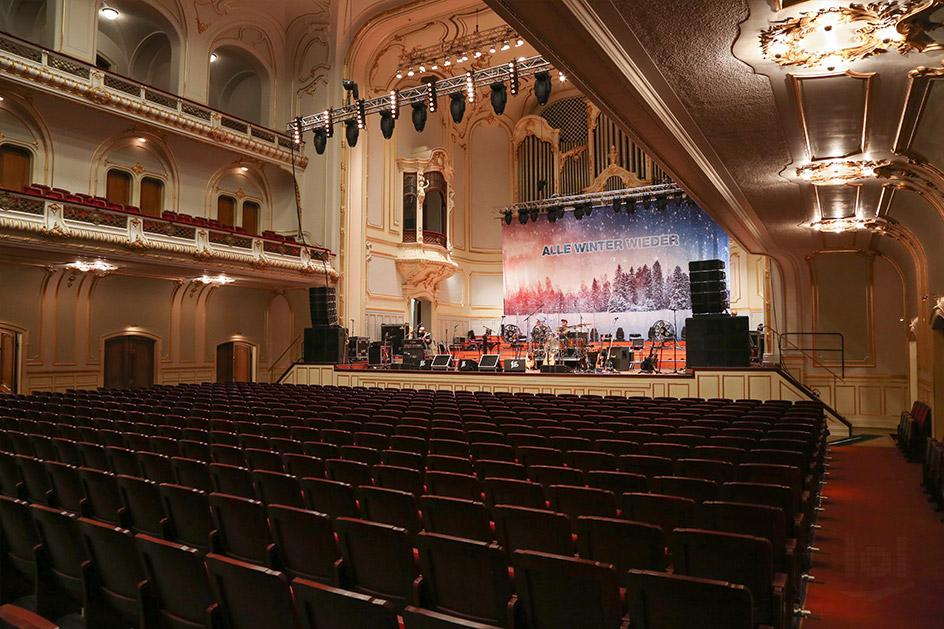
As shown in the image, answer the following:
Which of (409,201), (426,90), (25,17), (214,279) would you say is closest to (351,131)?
(426,90)

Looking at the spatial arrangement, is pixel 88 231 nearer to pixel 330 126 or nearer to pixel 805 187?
pixel 330 126

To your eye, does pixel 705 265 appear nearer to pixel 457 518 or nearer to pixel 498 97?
pixel 498 97

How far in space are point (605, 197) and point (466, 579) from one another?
19.8 m

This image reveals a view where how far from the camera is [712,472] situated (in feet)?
13.3

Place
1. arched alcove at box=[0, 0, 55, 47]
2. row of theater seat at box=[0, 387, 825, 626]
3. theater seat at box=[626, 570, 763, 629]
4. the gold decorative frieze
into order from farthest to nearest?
1. arched alcove at box=[0, 0, 55, 47]
2. the gold decorative frieze
3. row of theater seat at box=[0, 387, 825, 626]
4. theater seat at box=[626, 570, 763, 629]

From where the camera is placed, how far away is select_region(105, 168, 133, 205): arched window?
14086 millimetres

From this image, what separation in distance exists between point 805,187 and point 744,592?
7.33m

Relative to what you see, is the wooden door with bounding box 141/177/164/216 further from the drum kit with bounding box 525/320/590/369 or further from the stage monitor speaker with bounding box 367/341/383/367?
the drum kit with bounding box 525/320/590/369

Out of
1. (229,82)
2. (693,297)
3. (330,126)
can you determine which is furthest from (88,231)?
(693,297)

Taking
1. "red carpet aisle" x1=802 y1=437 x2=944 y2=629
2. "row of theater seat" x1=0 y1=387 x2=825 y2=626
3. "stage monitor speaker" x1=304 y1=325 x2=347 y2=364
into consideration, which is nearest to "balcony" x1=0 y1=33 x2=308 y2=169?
"stage monitor speaker" x1=304 y1=325 x2=347 y2=364

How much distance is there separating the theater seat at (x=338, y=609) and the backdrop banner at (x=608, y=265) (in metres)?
19.3

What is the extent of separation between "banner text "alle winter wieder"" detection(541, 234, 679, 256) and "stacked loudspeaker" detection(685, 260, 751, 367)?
9.40 m

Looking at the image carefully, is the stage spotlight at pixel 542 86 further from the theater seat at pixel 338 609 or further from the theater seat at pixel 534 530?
the theater seat at pixel 338 609

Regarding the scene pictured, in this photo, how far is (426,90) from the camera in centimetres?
1255
